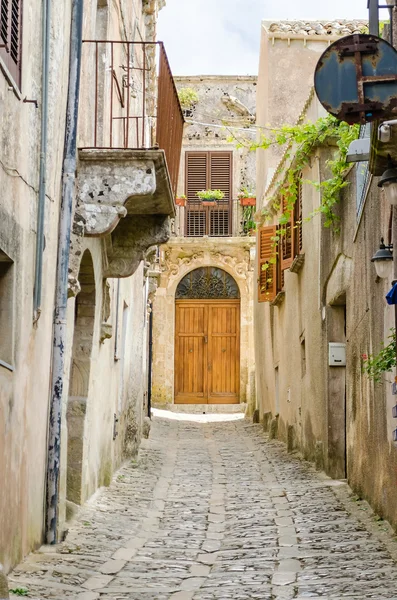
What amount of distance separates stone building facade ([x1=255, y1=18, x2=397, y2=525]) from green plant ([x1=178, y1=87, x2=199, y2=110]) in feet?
36.3

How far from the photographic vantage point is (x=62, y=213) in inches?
370

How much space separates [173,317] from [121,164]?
20.3 meters

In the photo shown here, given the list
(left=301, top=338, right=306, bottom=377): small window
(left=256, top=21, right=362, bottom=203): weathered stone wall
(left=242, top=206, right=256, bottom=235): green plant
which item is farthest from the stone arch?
(left=242, top=206, right=256, bottom=235): green plant

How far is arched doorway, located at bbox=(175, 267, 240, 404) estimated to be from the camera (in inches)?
1184

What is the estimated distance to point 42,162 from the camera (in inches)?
329

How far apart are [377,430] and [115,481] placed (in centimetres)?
460

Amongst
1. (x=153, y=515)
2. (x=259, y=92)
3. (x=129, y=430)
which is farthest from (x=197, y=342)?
(x=153, y=515)

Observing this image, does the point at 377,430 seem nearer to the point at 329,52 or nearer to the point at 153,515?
the point at 153,515

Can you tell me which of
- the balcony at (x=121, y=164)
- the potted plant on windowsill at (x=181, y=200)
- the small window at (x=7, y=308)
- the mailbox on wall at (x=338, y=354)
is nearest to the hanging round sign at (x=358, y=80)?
the small window at (x=7, y=308)

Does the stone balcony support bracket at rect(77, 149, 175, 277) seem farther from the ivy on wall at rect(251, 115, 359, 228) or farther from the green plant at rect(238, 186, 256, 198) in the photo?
the green plant at rect(238, 186, 256, 198)

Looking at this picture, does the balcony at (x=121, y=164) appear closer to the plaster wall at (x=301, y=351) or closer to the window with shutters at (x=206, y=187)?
the plaster wall at (x=301, y=351)

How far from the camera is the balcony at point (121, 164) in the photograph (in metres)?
10.3

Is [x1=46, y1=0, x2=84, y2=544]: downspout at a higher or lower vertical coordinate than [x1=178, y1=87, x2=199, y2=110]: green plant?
lower

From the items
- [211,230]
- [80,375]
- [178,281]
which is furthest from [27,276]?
[211,230]
